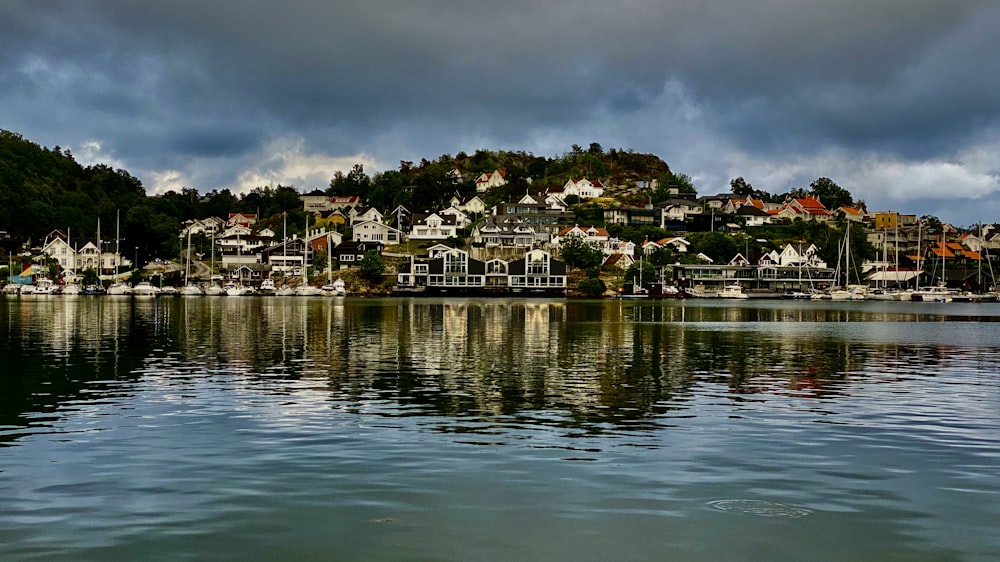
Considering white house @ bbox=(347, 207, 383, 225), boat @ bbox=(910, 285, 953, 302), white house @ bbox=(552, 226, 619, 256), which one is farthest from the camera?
white house @ bbox=(347, 207, 383, 225)

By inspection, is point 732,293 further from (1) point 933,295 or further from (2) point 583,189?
(2) point 583,189

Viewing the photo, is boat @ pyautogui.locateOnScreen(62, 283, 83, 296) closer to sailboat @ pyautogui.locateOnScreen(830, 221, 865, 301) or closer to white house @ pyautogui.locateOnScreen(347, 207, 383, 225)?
white house @ pyautogui.locateOnScreen(347, 207, 383, 225)

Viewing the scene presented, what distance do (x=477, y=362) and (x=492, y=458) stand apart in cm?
1845

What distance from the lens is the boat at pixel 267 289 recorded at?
472ft

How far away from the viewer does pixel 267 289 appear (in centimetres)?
14538

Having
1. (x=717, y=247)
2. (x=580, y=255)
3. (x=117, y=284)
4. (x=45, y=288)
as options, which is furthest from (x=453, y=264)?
(x=45, y=288)

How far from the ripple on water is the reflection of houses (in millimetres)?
130472

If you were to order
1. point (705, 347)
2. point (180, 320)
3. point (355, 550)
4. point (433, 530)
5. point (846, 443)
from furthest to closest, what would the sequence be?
point (180, 320), point (705, 347), point (846, 443), point (433, 530), point (355, 550)

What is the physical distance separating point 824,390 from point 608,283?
118 m

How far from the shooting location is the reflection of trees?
24.0 metres

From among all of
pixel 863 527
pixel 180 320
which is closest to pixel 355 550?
pixel 863 527

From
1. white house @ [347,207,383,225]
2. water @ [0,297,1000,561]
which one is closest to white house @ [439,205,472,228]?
white house @ [347,207,383,225]

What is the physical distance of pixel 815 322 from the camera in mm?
70188

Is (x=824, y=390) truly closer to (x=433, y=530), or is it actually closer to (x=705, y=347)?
(x=705, y=347)
